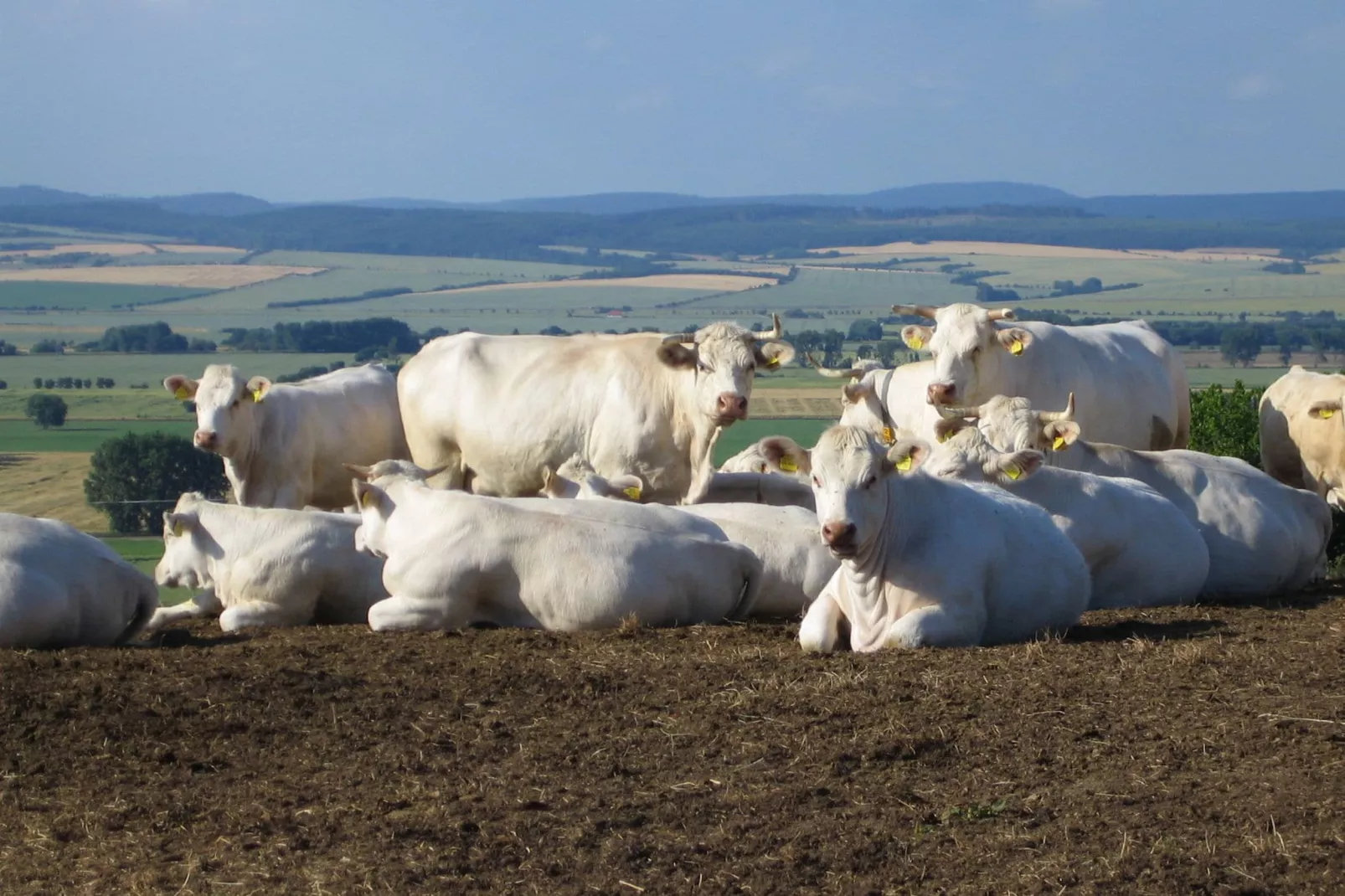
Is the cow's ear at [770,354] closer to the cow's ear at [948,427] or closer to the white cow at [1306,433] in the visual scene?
the cow's ear at [948,427]

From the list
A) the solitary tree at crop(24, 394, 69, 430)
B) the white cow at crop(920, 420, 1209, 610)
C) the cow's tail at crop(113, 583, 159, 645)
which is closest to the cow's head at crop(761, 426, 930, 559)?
the white cow at crop(920, 420, 1209, 610)

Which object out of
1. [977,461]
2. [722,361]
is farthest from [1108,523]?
[722,361]

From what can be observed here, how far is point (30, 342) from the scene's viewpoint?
3861 inches

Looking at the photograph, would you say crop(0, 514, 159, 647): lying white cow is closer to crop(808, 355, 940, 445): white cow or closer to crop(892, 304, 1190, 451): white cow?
crop(808, 355, 940, 445): white cow

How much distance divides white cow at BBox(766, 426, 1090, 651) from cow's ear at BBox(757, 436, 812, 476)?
107 cm

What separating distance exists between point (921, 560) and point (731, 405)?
4682 millimetres

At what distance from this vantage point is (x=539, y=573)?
415 inches

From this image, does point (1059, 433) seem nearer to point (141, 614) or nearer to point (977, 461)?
point (977, 461)

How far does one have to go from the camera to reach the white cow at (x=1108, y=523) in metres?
11.1

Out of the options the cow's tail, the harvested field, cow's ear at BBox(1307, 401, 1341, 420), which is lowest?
the harvested field

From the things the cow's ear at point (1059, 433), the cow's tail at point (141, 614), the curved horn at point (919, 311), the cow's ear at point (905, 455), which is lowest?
the cow's tail at point (141, 614)

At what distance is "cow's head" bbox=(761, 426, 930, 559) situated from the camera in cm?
910

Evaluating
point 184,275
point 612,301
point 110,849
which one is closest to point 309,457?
point 110,849

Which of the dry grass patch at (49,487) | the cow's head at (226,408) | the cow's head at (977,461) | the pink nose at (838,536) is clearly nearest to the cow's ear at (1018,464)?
the cow's head at (977,461)
